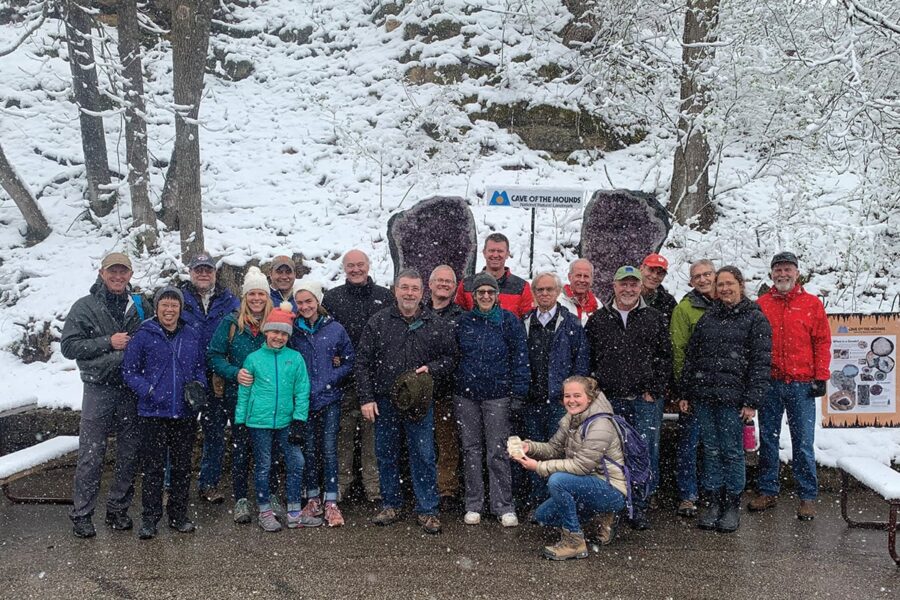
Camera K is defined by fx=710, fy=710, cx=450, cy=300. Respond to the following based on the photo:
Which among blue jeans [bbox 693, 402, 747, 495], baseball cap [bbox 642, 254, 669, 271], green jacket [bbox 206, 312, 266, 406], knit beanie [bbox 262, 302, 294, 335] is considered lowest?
blue jeans [bbox 693, 402, 747, 495]

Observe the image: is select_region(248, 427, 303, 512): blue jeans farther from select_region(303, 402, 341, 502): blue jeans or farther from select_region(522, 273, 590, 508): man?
select_region(522, 273, 590, 508): man

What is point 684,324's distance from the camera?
5621mm

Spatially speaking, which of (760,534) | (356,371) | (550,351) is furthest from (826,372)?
(356,371)

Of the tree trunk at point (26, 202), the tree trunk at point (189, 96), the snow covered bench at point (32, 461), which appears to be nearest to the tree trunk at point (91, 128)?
the tree trunk at point (26, 202)

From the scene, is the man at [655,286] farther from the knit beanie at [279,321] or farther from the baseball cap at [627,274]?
the knit beanie at [279,321]

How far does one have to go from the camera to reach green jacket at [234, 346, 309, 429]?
512 centimetres

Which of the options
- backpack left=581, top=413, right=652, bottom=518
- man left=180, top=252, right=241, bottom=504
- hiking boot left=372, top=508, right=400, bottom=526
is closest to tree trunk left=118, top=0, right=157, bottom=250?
man left=180, top=252, right=241, bottom=504

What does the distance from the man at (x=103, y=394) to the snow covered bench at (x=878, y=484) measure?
5226mm

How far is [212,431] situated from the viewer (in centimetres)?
580

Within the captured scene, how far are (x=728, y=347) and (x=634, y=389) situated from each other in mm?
745

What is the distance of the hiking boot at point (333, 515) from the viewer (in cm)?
521

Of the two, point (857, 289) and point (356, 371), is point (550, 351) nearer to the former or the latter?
point (356, 371)

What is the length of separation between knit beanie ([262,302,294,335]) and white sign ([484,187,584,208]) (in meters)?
2.68

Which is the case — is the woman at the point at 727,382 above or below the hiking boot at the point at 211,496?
above
